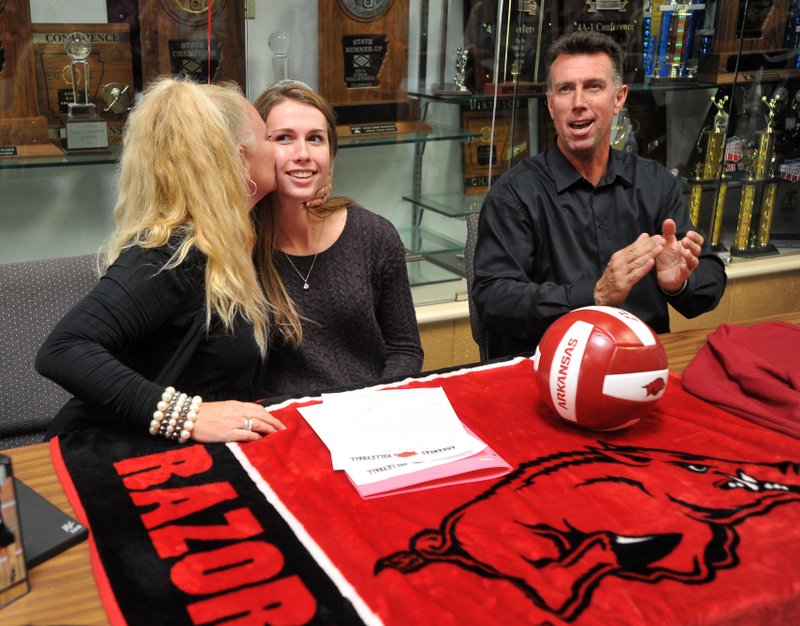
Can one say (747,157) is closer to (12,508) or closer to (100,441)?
(100,441)

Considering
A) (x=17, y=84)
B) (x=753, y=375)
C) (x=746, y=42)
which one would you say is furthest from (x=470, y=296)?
(x=746, y=42)

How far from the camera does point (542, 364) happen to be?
1.77 metres

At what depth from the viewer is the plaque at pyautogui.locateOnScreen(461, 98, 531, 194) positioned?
3.58 m

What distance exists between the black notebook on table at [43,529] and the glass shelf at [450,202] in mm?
2410

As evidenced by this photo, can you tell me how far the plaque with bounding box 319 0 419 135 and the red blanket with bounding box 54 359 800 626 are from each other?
71.7 inches

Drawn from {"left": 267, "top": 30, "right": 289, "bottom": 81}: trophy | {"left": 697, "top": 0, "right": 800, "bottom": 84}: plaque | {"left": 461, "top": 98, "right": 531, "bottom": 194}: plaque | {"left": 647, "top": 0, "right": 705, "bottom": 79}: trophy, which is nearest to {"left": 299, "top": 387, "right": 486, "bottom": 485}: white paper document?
{"left": 267, "top": 30, "right": 289, "bottom": 81}: trophy

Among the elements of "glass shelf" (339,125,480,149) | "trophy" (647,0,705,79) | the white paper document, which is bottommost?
the white paper document

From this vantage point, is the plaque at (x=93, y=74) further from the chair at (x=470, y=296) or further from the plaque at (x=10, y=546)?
the plaque at (x=10, y=546)

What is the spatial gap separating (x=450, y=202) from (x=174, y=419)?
2204mm

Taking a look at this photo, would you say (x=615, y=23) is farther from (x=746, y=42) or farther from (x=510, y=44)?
(x=746, y=42)

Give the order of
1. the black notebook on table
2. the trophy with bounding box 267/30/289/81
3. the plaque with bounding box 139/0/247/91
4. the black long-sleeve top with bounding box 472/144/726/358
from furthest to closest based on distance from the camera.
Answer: the trophy with bounding box 267/30/289/81, the plaque with bounding box 139/0/247/91, the black long-sleeve top with bounding box 472/144/726/358, the black notebook on table

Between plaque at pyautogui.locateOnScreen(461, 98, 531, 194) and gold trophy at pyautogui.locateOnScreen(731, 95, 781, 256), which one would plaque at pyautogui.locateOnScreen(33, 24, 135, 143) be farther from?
gold trophy at pyautogui.locateOnScreen(731, 95, 781, 256)

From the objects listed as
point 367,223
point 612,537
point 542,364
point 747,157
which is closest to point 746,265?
point 747,157

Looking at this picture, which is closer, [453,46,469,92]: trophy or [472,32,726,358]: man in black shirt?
[472,32,726,358]: man in black shirt
